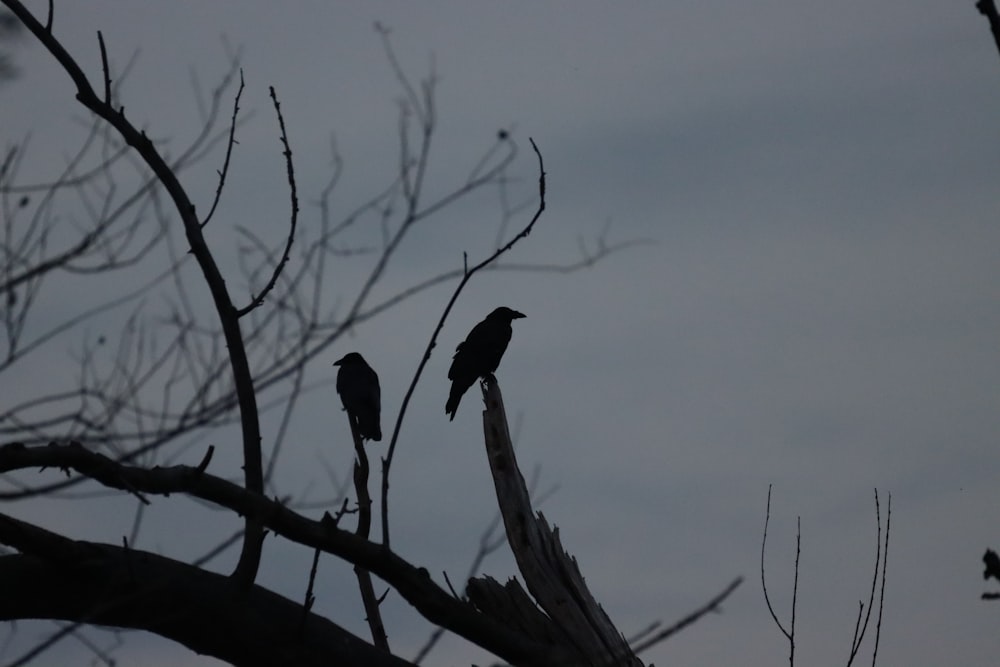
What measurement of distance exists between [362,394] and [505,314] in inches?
66.1

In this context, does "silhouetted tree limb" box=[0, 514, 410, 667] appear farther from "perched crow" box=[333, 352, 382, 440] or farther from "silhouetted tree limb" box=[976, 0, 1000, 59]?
"perched crow" box=[333, 352, 382, 440]

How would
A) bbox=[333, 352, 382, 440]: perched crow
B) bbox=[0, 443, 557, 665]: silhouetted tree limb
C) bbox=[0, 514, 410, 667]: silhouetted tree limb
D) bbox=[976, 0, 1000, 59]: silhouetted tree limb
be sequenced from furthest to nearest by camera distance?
bbox=[333, 352, 382, 440]: perched crow → bbox=[0, 514, 410, 667]: silhouetted tree limb → bbox=[0, 443, 557, 665]: silhouetted tree limb → bbox=[976, 0, 1000, 59]: silhouetted tree limb

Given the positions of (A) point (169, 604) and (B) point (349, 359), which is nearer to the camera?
Answer: (A) point (169, 604)

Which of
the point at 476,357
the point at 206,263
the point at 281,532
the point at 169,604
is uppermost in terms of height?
the point at 476,357

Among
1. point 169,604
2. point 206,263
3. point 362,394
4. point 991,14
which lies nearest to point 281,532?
point 169,604

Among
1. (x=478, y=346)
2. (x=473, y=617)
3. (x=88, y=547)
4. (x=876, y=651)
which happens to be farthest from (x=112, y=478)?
(x=478, y=346)

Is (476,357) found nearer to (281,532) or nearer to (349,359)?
(349,359)

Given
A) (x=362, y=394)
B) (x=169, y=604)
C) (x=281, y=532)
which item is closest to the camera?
(x=281, y=532)

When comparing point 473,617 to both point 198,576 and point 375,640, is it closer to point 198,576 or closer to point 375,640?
point 198,576

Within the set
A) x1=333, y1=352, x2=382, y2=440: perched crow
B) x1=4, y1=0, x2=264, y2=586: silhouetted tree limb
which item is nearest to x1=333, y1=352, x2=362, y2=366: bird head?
x1=333, y1=352, x2=382, y2=440: perched crow

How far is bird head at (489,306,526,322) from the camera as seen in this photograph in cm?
1248

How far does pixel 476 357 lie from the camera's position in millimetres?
11812

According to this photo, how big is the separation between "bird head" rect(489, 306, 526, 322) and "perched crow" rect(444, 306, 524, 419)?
0.17 m

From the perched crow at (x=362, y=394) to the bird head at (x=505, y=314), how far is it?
1309mm
